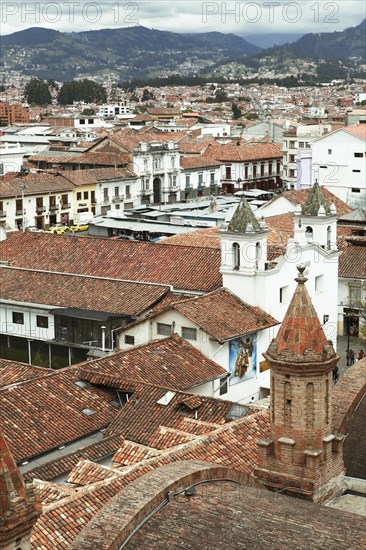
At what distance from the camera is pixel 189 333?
27.2 metres

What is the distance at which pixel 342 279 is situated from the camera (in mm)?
38625

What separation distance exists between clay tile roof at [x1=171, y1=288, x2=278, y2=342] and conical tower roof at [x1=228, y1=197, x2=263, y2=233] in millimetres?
1900

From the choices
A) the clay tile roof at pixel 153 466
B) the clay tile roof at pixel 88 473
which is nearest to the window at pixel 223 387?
the clay tile roof at pixel 153 466

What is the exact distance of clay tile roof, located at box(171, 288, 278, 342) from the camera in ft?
88.3

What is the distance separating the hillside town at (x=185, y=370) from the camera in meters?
11.3

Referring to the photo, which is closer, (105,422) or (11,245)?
(105,422)

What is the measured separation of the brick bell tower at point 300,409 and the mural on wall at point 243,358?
1205cm

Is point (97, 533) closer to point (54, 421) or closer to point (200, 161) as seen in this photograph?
point (54, 421)

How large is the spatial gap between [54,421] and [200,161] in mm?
59501

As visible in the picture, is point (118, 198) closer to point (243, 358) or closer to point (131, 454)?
point (243, 358)

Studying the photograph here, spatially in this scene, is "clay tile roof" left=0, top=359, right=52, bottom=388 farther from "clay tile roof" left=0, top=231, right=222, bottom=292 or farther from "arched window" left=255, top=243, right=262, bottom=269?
"arched window" left=255, top=243, right=262, bottom=269

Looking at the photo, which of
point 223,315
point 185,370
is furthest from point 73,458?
point 223,315

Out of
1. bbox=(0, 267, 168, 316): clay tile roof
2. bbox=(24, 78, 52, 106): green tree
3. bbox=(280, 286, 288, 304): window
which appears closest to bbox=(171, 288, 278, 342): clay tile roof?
bbox=(280, 286, 288, 304): window

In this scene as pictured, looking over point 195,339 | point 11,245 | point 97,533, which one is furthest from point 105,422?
point 11,245
